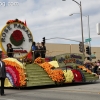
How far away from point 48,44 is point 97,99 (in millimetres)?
58194

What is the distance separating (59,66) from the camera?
1516cm

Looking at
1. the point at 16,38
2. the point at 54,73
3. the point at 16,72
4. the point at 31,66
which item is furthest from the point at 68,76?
the point at 16,38

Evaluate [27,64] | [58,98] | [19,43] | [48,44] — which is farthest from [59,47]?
[58,98]

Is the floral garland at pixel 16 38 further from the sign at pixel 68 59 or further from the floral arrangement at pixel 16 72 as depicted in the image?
the floral arrangement at pixel 16 72

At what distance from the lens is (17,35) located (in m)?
18.7

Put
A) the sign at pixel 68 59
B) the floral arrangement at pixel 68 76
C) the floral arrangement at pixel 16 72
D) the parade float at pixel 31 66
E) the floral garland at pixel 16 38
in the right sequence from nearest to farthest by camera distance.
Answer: the floral arrangement at pixel 16 72, the parade float at pixel 31 66, the floral arrangement at pixel 68 76, the sign at pixel 68 59, the floral garland at pixel 16 38

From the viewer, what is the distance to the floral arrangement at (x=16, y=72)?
12845mm

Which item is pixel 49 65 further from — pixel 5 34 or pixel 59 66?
pixel 5 34

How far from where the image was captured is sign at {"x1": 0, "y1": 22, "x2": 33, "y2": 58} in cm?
1794

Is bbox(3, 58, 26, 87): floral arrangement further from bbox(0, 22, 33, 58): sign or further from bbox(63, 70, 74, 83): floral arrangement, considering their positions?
bbox(0, 22, 33, 58): sign

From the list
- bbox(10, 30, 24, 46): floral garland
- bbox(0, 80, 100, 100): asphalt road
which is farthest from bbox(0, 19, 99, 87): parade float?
bbox(0, 80, 100, 100): asphalt road

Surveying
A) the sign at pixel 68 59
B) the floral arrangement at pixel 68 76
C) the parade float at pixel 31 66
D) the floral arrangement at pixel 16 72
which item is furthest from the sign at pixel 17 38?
the floral arrangement at pixel 68 76

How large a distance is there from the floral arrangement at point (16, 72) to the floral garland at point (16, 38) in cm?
474

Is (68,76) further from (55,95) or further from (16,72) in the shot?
(55,95)
